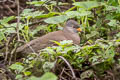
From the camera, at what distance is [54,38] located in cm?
641

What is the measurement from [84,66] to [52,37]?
1.53 metres

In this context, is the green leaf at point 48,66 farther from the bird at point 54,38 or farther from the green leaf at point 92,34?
the green leaf at point 92,34

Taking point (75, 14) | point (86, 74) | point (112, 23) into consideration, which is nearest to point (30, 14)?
point (75, 14)

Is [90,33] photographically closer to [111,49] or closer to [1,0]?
[111,49]

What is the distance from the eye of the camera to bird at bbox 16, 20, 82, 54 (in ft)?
20.3

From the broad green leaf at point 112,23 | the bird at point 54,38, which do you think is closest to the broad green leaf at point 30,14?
the bird at point 54,38

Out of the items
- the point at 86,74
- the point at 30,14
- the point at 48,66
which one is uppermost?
the point at 30,14

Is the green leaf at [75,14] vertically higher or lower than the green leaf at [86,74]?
higher

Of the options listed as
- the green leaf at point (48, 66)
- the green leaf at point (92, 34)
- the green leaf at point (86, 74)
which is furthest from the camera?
the green leaf at point (92, 34)

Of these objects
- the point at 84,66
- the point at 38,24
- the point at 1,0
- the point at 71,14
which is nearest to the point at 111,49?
the point at 84,66

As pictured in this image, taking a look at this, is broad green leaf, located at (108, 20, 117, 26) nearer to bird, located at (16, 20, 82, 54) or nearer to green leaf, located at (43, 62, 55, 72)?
bird, located at (16, 20, 82, 54)

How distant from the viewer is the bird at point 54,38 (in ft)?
20.3

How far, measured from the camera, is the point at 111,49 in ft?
15.7

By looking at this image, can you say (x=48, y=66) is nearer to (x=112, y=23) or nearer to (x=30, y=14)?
(x=112, y=23)
